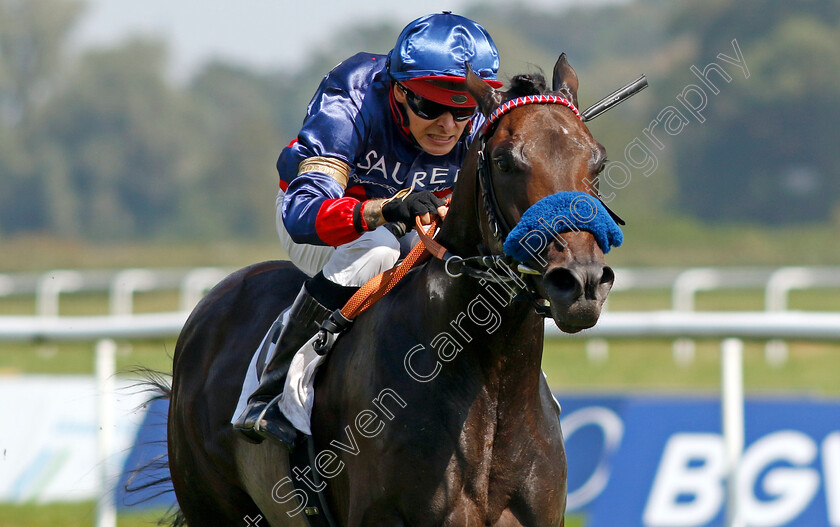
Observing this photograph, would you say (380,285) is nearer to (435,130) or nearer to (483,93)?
(435,130)

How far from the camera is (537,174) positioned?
260 cm

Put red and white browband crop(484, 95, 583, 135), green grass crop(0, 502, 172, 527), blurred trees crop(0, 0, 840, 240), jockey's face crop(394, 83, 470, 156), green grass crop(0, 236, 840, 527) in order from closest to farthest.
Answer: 1. red and white browband crop(484, 95, 583, 135)
2. jockey's face crop(394, 83, 470, 156)
3. green grass crop(0, 502, 172, 527)
4. green grass crop(0, 236, 840, 527)
5. blurred trees crop(0, 0, 840, 240)

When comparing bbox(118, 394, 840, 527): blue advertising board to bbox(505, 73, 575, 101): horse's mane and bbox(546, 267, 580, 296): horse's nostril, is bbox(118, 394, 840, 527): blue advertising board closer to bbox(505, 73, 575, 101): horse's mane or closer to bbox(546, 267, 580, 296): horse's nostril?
bbox(505, 73, 575, 101): horse's mane

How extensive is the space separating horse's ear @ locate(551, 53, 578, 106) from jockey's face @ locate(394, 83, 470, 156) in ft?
1.20

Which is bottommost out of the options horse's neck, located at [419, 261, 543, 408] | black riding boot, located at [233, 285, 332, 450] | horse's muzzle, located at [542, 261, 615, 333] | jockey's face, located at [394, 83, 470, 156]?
horse's muzzle, located at [542, 261, 615, 333]

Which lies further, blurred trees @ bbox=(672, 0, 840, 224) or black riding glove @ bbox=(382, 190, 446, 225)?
blurred trees @ bbox=(672, 0, 840, 224)

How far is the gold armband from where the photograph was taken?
323 cm

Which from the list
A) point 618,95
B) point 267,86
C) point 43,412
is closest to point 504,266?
point 618,95

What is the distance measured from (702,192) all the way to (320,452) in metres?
40.2

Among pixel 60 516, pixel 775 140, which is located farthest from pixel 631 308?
pixel 775 140

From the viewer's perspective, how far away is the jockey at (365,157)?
3.14 metres

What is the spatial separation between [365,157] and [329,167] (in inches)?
9.7

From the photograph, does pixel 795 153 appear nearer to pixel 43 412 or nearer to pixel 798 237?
pixel 798 237

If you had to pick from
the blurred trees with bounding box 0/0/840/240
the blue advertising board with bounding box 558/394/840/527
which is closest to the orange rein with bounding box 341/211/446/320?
the blue advertising board with bounding box 558/394/840/527
